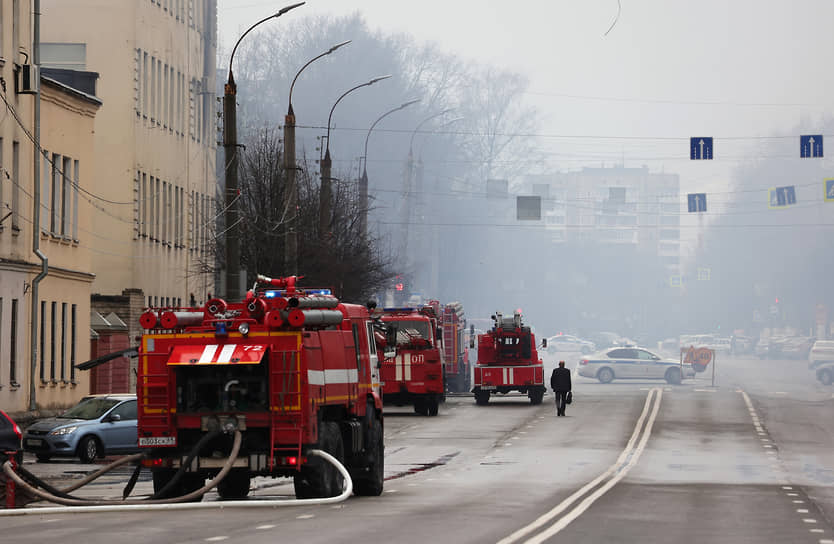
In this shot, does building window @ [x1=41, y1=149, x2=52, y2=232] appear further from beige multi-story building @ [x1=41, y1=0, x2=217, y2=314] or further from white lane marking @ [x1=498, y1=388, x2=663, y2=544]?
white lane marking @ [x1=498, y1=388, x2=663, y2=544]

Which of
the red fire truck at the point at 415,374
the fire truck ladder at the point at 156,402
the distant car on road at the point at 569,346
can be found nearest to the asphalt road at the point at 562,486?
the red fire truck at the point at 415,374

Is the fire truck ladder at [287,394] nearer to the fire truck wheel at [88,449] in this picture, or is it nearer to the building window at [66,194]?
the fire truck wheel at [88,449]

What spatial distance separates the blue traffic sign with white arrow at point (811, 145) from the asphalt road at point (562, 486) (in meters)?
9.70

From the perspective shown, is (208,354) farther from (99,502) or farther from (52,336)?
(52,336)

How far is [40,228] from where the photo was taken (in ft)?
134

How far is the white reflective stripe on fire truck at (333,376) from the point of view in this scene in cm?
2003

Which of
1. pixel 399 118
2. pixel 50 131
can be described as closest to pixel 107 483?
pixel 50 131

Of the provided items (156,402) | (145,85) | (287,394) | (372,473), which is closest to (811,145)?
(145,85)

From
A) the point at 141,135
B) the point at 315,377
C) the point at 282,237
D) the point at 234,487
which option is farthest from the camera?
the point at 141,135

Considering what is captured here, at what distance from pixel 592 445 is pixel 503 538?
67.8 feet

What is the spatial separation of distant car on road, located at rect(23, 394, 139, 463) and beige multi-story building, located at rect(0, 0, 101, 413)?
534cm

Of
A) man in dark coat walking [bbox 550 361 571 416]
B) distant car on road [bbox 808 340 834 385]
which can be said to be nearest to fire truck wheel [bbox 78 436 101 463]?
man in dark coat walking [bbox 550 361 571 416]

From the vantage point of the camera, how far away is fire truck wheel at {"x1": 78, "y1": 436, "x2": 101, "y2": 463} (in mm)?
31594

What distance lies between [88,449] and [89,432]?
359mm
